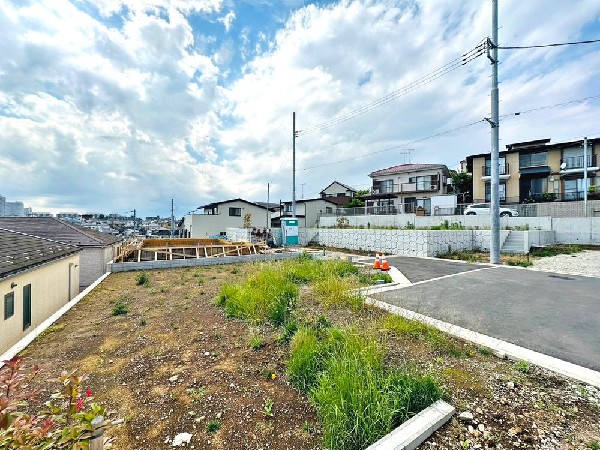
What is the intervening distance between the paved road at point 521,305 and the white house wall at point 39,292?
8.20 metres

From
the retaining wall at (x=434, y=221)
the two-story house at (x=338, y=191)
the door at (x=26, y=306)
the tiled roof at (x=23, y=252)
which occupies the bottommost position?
the door at (x=26, y=306)

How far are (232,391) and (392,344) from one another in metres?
2.30

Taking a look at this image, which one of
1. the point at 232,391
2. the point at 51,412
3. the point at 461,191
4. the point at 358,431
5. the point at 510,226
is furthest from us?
the point at 461,191

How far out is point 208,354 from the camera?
3.99 m

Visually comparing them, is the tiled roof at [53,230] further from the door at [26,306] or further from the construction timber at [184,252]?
the door at [26,306]

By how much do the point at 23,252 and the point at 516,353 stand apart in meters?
11.3

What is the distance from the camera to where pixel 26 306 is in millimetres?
6812

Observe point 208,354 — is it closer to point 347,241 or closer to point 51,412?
point 51,412

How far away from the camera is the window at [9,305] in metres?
5.78

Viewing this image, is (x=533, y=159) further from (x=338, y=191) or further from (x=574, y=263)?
(x=338, y=191)

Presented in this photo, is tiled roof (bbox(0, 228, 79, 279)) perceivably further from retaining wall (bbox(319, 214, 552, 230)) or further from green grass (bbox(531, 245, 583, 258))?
green grass (bbox(531, 245, 583, 258))

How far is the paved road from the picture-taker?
4184 mm

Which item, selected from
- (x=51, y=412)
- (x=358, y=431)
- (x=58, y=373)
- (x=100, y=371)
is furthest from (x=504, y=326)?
(x=58, y=373)

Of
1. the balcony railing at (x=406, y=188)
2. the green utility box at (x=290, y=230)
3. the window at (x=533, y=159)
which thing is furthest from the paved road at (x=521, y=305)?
the window at (x=533, y=159)
